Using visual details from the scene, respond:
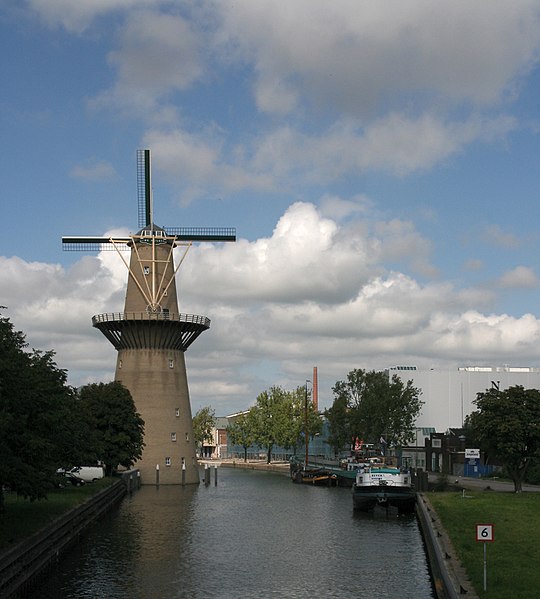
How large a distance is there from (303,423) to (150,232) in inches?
2223

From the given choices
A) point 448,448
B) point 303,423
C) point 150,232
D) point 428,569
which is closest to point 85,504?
point 428,569

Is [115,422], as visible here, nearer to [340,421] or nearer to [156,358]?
[156,358]

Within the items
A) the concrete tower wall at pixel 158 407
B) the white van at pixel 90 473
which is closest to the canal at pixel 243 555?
the white van at pixel 90 473

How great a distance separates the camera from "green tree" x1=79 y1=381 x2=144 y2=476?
252 feet

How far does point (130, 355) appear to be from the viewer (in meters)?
87.9

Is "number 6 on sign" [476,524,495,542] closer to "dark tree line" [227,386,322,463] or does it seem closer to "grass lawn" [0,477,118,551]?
"grass lawn" [0,477,118,551]

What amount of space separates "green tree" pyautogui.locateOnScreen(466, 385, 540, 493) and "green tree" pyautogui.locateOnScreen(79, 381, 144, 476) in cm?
3385

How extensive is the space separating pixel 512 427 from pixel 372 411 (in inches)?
1920

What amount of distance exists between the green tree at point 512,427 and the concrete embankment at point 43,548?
28.2m

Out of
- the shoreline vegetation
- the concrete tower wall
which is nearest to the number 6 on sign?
the shoreline vegetation

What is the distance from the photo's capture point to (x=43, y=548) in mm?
34531

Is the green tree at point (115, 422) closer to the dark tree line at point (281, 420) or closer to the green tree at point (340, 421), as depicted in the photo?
the green tree at point (340, 421)

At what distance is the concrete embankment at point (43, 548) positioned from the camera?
2838cm

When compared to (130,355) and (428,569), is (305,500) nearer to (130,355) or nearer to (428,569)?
(130,355)
